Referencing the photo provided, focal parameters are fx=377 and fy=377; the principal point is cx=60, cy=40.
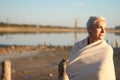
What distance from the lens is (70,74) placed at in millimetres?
4590

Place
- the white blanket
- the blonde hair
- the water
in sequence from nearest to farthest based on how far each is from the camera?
the white blanket < the blonde hair < the water

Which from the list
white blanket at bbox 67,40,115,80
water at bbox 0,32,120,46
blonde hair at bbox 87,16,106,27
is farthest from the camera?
water at bbox 0,32,120,46

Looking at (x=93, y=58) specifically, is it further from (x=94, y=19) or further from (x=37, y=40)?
(x=37, y=40)

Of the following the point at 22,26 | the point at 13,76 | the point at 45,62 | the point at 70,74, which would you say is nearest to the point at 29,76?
the point at 13,76

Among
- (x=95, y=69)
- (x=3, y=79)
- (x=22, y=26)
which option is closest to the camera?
(x=95, y=69)

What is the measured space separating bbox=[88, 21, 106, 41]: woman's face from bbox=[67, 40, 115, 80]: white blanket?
6 centimetres

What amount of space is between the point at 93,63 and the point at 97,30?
1.31 ft

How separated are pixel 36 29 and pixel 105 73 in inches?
4640

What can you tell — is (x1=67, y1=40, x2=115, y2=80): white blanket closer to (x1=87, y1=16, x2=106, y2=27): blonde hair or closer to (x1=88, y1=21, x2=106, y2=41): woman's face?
(x1=88, y1=21, x2=106, y2=41): woman's face

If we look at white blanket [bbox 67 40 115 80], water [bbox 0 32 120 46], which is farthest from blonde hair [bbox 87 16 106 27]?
water [bbox 0 32 120 46]

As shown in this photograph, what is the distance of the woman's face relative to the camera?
4.52 meters

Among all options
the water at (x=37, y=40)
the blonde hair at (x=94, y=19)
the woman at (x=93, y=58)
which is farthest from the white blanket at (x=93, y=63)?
the water at (x=37, y=40)

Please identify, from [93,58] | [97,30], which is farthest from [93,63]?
[97,30]

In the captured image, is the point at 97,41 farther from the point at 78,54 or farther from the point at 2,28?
the point at 2,28
